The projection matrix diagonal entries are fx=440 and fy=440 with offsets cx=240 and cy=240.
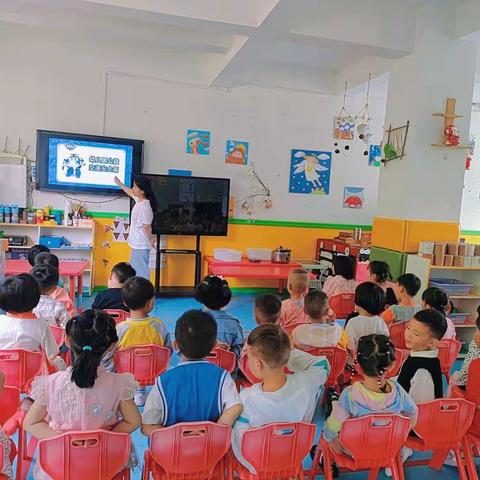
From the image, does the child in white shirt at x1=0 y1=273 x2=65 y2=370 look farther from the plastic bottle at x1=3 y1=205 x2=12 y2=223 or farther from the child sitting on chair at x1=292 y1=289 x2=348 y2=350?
the plastic bottle at x1=3 y1=205 x2=12 y2=223

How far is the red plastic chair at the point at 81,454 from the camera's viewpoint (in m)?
1.28

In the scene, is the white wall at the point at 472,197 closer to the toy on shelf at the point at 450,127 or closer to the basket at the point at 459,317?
the toy on shelf at the point at 450,127

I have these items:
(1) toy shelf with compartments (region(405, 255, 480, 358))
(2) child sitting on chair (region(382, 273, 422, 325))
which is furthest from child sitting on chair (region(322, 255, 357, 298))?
(1) toy shelf with compartments (region(405, 255, 480, 358))

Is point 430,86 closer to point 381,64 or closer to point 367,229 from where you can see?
point 381,64

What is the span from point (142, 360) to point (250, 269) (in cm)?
332

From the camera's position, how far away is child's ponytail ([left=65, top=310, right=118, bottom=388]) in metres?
1.43

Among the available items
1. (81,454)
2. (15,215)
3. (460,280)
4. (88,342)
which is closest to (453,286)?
(460,280)

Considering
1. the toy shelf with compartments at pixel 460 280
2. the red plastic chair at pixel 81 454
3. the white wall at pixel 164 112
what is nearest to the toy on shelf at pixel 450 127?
the toy shelf with compartments at pixel 460 280

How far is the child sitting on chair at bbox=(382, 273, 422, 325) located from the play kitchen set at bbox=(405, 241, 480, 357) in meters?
0.80

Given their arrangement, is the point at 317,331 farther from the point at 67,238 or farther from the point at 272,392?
the point at 67,238

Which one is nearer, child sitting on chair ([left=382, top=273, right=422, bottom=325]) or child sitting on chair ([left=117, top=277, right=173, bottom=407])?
child sitting on chair ([left=117, top=277, right=173, bottom=407])

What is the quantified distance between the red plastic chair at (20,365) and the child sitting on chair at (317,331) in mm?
1295

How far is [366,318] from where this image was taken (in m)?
2.68

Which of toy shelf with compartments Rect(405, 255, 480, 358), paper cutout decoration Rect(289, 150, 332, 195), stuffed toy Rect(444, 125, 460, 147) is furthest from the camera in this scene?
paper cutout decoration Rect(289, 150, 332, 195)
